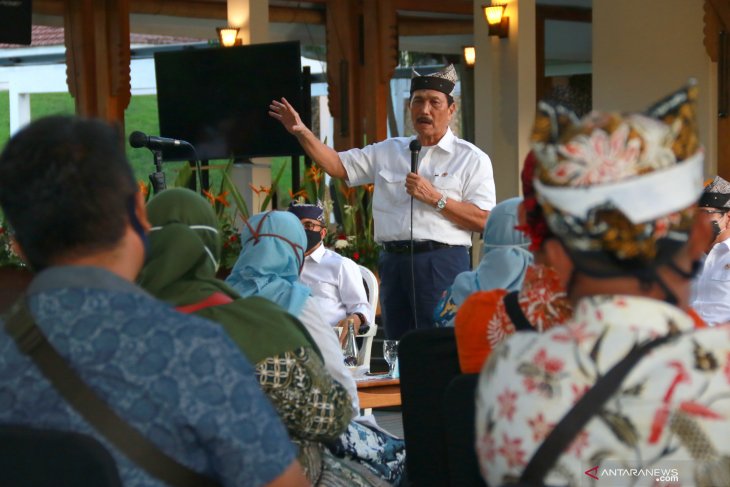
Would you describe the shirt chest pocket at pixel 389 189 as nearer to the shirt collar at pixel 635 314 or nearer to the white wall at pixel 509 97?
the shirt collar at pixel 635 314

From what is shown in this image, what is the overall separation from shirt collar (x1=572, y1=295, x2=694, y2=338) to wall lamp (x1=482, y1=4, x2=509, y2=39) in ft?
27.0

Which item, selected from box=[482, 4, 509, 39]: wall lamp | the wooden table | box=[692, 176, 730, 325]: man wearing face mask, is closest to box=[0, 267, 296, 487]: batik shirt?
the wooden table

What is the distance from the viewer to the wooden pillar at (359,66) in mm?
11344

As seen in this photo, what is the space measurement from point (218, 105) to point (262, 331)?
6.76 meters

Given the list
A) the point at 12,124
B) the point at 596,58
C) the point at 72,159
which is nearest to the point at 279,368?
the point at 72,159

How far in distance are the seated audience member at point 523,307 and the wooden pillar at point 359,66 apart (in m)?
9.06

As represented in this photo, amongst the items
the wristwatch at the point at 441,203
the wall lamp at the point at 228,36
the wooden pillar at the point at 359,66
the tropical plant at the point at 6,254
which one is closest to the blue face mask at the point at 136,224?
the wristwatch at the point at 441,203

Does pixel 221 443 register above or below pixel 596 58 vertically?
below

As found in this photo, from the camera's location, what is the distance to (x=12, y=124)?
15.5 meters

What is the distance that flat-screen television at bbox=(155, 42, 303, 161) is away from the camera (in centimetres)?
845

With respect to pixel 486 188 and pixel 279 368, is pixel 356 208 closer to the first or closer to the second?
pixel 486 188

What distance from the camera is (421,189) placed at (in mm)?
4691

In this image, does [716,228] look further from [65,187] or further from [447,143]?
[65,187]

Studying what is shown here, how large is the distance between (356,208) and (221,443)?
5.73m
